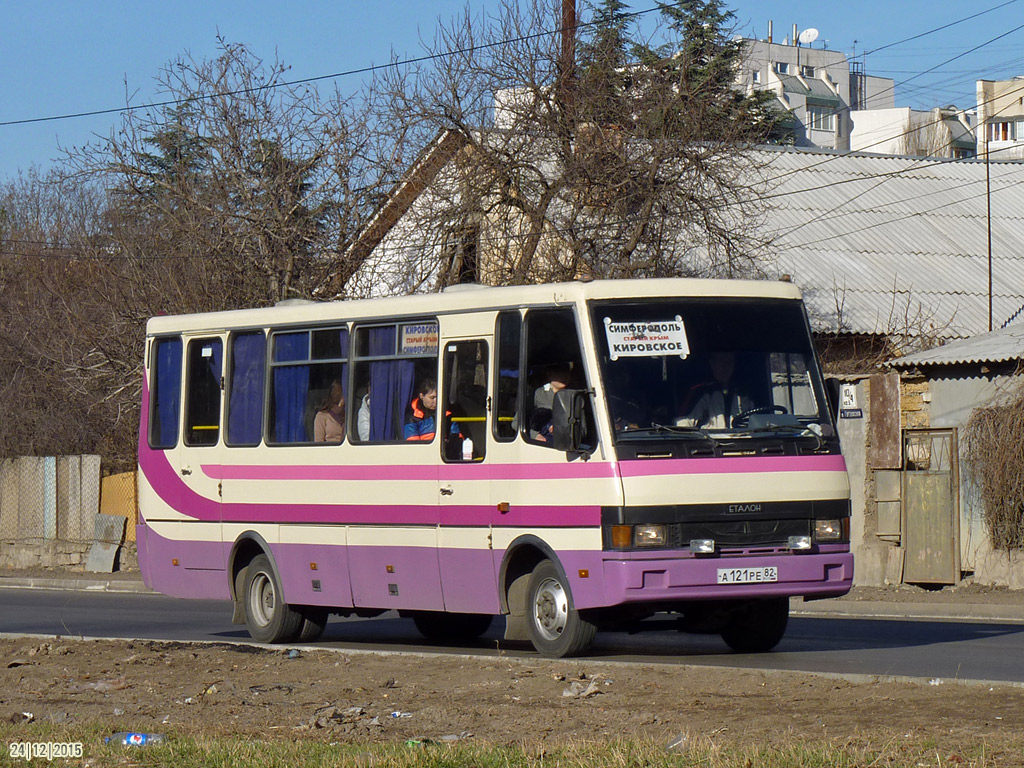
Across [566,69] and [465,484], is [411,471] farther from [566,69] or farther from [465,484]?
[566,69]

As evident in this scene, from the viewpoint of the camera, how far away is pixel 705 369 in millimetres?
12125

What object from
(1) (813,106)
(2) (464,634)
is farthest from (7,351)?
(1) (813,106)

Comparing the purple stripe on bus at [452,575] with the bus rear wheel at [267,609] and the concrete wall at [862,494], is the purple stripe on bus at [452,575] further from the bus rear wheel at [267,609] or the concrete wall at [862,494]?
the concrete wall at [862,494]

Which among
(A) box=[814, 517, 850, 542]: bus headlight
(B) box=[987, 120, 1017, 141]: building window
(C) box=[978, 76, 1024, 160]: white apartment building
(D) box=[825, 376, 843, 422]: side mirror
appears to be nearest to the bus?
(A) box=[814, 517, 850, 542]: bus headlight

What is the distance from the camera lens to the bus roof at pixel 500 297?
12.3m

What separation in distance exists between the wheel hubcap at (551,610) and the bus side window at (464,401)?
1206 millimetres

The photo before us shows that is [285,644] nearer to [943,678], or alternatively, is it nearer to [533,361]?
[533,361]

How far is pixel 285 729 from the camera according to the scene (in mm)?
9016

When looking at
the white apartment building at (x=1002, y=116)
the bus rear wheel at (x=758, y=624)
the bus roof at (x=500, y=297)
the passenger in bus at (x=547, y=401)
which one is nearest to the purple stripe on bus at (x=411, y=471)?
the passenger in bus at (x=547, y=401)

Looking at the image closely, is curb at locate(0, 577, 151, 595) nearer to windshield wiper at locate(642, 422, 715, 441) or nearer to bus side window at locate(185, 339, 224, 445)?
bus side window at locate(185, 339, 224, 445)

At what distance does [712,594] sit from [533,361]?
224 centimetres

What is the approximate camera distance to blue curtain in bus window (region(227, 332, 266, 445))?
1524 centimetres

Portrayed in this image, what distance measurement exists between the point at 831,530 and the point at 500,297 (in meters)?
3.12

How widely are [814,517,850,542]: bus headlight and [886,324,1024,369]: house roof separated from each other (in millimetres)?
8657
